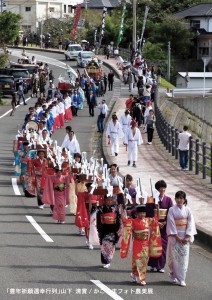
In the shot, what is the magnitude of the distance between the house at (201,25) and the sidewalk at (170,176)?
53.2 metres

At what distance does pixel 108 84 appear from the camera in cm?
5881

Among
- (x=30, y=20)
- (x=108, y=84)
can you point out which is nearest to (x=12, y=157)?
(x=108, y=84)

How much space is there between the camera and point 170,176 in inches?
1075

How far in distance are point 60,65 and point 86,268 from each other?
59.0 m

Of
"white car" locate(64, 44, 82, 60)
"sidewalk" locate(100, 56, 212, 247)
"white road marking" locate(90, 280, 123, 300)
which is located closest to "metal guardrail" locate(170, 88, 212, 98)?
"white car" locate(64, 44, 82, 60)

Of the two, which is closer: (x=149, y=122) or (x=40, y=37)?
(x=149, y=122)

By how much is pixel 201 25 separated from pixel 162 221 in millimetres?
77734

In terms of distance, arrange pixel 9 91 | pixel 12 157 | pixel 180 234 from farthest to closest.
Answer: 1. pixel 9 91
2. pixel 12 157
3. pixel 180 234

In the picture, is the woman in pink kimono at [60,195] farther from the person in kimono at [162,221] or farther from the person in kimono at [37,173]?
the person in kimono at [162,221]

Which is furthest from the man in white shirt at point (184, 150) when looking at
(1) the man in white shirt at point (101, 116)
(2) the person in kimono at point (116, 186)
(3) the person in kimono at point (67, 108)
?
(3) the person in kimono at point (67, 108)

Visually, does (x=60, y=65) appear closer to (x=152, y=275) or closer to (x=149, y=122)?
(x=149, y=122)

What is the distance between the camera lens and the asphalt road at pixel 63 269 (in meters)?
14.1

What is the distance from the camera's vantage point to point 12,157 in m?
31.7

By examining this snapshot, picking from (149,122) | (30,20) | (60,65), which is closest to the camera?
(149,122)
